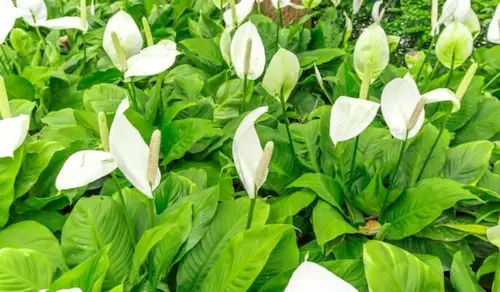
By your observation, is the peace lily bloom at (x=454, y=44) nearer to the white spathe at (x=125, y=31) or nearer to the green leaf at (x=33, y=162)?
the white spathe at (x=125, y=31)

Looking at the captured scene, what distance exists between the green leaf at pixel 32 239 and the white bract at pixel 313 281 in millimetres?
482

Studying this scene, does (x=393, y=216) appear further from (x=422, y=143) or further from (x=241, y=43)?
(x=241, y=43)

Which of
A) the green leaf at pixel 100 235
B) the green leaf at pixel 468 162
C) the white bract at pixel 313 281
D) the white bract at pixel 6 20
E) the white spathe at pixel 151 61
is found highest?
the white bract at pixel 6 20

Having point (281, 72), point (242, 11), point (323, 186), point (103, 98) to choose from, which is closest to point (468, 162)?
point (323, 186)

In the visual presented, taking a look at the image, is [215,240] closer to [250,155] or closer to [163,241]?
[163,241]

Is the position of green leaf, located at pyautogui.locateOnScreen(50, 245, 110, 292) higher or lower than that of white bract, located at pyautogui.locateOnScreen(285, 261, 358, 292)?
lower

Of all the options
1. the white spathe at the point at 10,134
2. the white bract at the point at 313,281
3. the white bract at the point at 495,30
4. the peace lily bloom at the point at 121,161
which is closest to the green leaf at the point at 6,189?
the white spathe at the point at 10,134

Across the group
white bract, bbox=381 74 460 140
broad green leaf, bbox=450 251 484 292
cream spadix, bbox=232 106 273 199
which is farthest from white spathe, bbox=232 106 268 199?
broad green leaf, bbox=450 251 484 292

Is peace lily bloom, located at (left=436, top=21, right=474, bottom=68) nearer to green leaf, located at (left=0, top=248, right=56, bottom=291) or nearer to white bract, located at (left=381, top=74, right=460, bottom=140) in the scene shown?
white bract, located at (left=381, top=74, right=460, bottom=140)

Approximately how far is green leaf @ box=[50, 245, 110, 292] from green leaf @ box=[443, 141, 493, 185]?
2.03 ft

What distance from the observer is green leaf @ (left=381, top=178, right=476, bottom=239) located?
906 mm

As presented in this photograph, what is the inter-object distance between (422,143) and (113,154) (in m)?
0.59

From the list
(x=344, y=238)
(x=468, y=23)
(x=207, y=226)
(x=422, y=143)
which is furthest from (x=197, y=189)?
(x=468, y=23)

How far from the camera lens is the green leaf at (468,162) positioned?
39.9 inches
